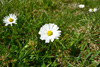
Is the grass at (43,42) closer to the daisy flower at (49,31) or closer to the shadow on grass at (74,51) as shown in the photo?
the shadow on grass at (74,51)

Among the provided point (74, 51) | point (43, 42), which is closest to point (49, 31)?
point (43, 42)

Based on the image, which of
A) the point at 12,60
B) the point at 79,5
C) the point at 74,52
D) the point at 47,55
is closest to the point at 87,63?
the point at 74,52

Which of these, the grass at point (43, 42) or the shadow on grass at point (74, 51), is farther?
the shadow on grass at point (74, 51)

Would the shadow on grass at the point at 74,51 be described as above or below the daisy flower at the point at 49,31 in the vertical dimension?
below

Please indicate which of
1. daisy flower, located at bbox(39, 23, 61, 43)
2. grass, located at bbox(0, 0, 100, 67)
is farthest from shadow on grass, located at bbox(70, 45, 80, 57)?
daisy flower, located at bbox(39, 23, 61, 43)

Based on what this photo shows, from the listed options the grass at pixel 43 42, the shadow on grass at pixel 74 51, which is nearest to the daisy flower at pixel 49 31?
the grass at pixel 43 42

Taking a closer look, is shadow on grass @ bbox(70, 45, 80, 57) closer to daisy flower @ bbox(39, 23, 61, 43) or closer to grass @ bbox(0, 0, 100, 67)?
grass @ bbox(0, 0, 100, 67)

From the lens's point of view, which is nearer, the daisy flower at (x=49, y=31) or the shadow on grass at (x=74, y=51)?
the daisy flower at (x=49, y=31)

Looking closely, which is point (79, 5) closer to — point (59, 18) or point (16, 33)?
point (59, 18)
